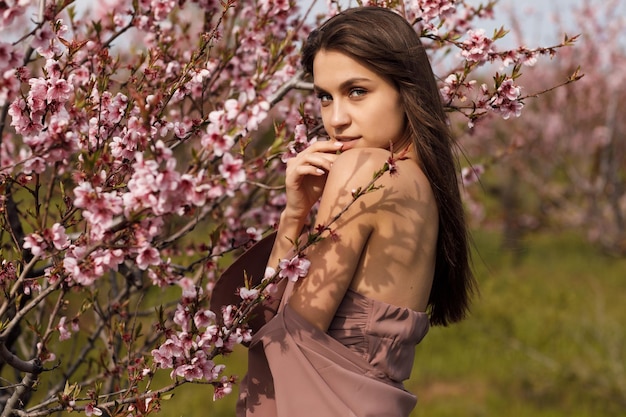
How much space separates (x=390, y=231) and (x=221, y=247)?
1.25 meters

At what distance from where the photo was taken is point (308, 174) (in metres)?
2.15

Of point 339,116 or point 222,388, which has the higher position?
point 339,116

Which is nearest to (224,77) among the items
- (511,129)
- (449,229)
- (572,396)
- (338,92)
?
(338,92)

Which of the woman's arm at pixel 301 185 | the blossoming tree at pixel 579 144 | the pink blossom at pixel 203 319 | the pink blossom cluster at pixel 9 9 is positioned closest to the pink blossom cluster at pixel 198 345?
the pink blossom at pixel 203 319

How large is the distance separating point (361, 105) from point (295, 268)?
0.60 meters

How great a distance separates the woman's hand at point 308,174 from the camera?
2061mm

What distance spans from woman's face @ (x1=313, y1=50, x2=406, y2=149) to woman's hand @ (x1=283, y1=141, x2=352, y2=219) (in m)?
0.06

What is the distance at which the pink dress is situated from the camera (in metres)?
1.96

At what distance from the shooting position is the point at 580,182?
9531 millimetres

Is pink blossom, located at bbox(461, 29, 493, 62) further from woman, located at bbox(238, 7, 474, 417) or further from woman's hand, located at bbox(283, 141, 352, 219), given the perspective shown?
woman's hand, located at bbox(283, 141, 352, 219)

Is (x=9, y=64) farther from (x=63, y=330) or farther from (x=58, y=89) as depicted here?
(x=63, y=330)

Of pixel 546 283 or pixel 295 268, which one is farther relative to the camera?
pixel 546 283

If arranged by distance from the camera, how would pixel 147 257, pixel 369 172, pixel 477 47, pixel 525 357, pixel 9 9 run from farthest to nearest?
pixel 525 357, pixel 477 47, pixel 369 172, pixel 147 257, pixel 9 9

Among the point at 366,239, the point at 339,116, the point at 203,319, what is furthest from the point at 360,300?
the point at 339,116
